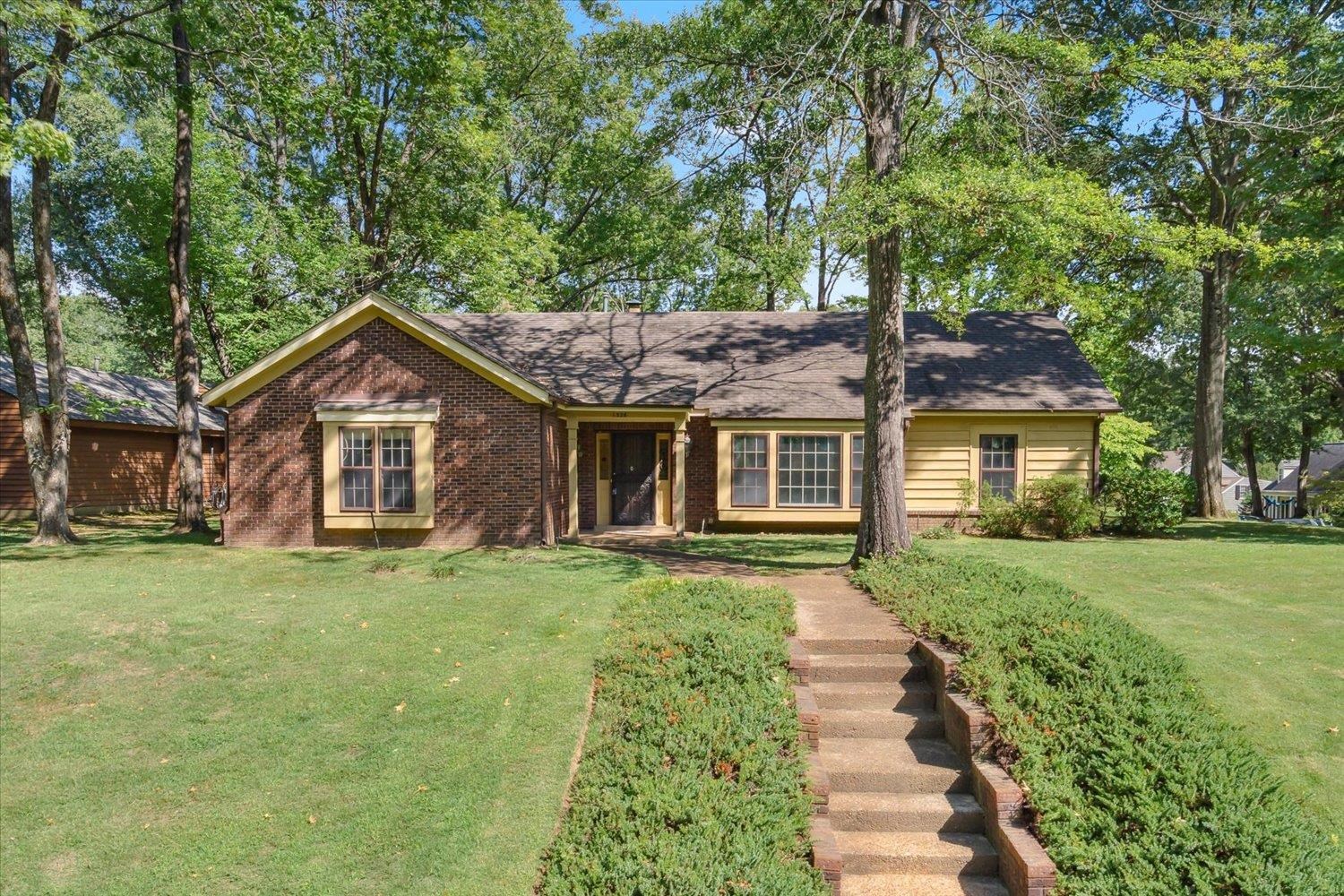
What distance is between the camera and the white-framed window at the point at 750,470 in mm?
15883

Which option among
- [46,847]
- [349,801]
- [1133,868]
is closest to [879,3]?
[1133,868]

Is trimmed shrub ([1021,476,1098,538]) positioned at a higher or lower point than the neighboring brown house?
lower

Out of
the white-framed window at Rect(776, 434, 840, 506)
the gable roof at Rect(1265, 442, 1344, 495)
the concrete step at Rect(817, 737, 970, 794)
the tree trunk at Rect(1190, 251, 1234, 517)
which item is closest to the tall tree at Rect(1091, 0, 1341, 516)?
the tree trunk at Rect(1190, 251, 1234, 517)

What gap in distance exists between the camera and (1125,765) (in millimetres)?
4859

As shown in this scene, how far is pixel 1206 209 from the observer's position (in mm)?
21078

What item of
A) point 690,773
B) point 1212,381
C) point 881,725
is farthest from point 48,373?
point 1212,381

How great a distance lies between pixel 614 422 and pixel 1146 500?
37.0 feet

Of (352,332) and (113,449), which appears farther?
(113,449)

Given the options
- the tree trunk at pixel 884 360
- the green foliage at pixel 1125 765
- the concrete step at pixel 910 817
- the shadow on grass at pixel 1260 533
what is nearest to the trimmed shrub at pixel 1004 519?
the shadow on grass at pixel 1260 533

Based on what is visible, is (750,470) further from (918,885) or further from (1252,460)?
(1252,460)

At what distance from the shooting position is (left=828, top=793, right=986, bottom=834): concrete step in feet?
17.1

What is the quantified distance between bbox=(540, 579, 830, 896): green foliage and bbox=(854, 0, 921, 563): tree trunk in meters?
4.11

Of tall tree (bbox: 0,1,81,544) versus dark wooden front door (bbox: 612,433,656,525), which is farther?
dark wooden front door (bbox: 612,433,656,525)

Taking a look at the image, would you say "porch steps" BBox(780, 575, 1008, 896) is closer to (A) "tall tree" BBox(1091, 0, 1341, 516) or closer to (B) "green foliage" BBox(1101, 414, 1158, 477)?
(A) "tall tree" BBox(1091, 0, 1341, 516)
